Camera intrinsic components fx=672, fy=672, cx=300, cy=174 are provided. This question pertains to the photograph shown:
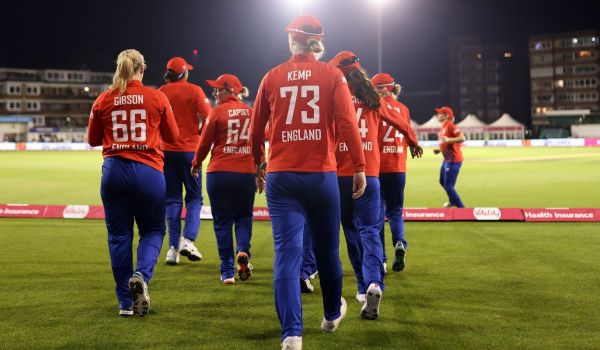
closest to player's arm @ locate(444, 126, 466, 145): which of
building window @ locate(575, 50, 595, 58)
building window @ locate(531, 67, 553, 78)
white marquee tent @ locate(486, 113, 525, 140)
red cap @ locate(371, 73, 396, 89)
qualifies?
red cap @ locate(371, 73, 396, 89)

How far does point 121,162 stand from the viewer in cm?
565

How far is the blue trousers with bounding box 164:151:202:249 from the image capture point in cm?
838

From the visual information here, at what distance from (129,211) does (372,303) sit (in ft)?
7.33

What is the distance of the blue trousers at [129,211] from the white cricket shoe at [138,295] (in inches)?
6.7

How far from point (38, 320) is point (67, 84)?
12310cm

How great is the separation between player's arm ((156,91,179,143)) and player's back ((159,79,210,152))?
2.32 m

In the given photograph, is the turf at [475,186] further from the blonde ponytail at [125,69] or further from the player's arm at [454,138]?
the blonde ponytail at [125,69]

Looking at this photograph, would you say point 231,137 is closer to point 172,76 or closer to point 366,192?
point 172,76

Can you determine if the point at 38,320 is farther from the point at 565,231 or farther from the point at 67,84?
the point at 67,84

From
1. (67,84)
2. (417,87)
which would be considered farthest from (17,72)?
(417,87)

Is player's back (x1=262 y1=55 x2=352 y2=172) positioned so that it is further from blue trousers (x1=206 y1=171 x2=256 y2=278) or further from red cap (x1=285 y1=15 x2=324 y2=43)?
blue trousers (x1=206 y1=171 x2=256 y2=278)

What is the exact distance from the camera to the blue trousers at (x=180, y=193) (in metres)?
8.38

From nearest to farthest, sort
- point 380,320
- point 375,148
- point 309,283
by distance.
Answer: point 380,320 < point 375,148 < point 309,283

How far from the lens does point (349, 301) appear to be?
6.39 m
